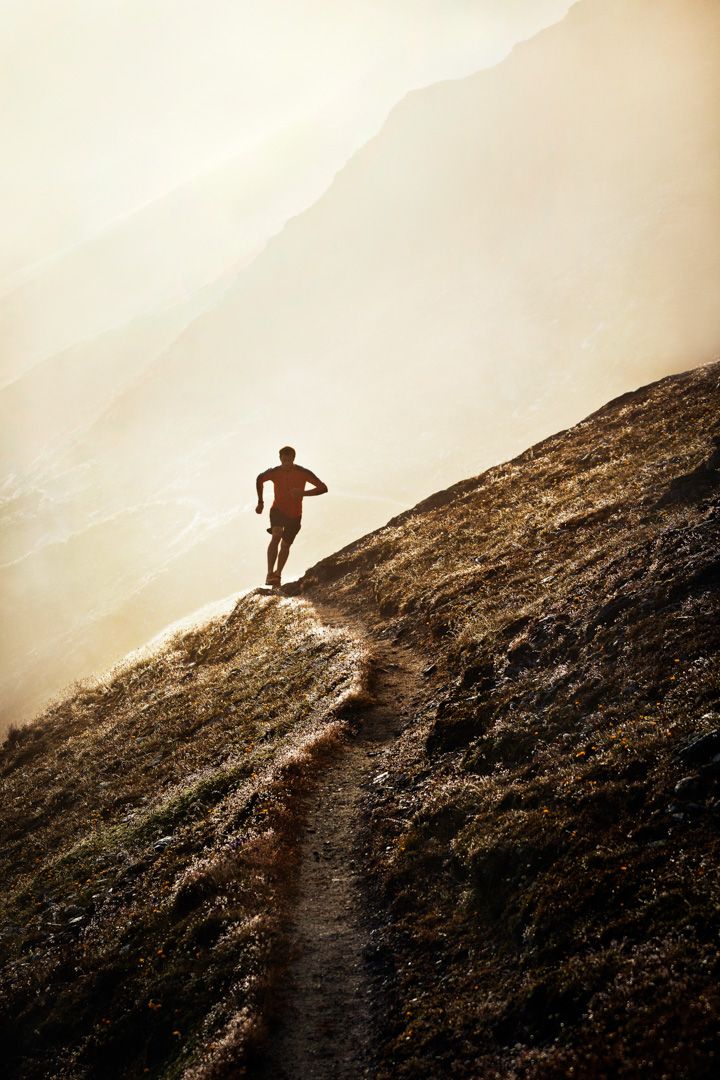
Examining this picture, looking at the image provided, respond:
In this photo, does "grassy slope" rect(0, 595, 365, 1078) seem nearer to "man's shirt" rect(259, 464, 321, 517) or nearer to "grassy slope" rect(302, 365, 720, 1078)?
"grassy slope" rect(302, 365, 720, 1078)

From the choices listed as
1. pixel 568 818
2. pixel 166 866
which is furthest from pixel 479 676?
pixel 166 866

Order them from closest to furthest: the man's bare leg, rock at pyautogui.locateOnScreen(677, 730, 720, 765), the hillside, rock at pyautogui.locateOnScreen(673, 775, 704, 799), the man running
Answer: the hillside → rock at pyautogui.locateOnScreen(673, 775, 704, 799) → rock at pyautogui.locateOnScreen(677, 730, 720, 765) → the man running → the man's bare leg

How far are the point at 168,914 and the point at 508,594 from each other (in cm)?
985

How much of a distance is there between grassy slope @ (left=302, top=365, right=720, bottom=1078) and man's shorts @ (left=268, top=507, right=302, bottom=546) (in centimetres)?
854

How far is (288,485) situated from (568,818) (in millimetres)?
18149

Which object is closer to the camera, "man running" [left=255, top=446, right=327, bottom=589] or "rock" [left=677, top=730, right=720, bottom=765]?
"rock" [left=677, top=730, right=720, bottom=765]

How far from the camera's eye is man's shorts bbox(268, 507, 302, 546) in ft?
82.7

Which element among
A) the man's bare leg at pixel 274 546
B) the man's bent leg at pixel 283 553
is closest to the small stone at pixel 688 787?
Result: the man's bare leg at pixel 274 546

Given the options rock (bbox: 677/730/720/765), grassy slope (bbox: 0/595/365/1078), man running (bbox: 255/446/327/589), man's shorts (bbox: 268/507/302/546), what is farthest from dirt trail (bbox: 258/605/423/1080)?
man's shorts (bbox: 268/507/302/546)

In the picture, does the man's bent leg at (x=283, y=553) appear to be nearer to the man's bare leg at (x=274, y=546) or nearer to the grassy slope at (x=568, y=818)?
the man's bare leg at (x=274, y=546)

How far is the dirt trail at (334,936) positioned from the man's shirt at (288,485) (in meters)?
12.4

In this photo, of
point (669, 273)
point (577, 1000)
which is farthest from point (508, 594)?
point (669, 273)

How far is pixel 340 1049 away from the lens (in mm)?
6699

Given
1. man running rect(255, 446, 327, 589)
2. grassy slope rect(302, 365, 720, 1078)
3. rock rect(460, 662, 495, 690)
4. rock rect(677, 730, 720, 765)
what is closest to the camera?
grassy slope rect(302, 365, 720, 1078)
